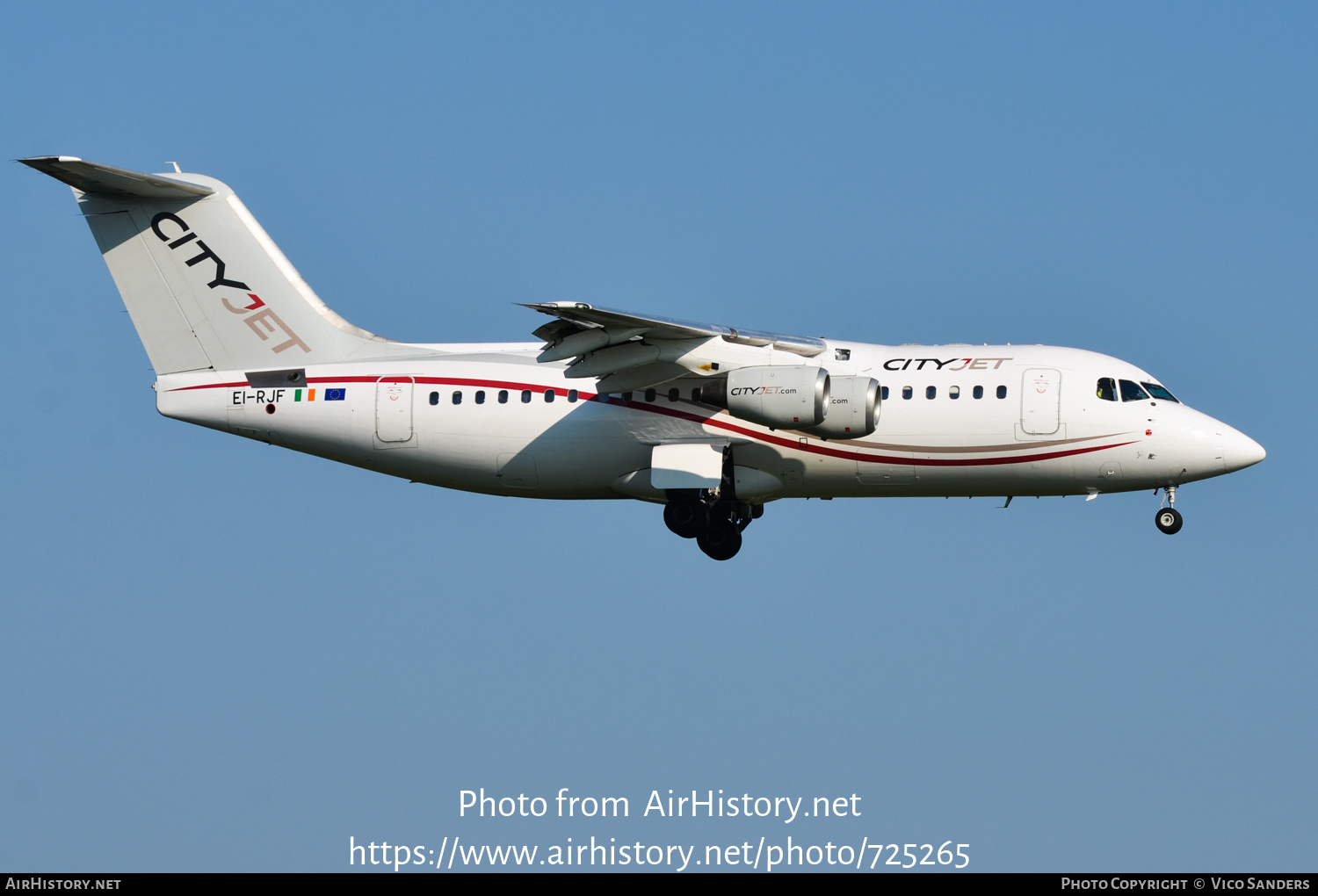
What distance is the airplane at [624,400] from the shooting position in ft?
63.1

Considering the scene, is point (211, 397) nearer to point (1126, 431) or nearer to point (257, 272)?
point (257, 272)

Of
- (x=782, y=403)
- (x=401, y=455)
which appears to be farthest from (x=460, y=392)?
(x=782, y=403)

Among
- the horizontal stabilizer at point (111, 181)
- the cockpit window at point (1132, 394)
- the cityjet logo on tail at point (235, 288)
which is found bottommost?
the cockpit window at point (1132, 394)

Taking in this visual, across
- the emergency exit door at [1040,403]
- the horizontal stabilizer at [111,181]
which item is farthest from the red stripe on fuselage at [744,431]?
the horizontal stabilizer at [111,181]

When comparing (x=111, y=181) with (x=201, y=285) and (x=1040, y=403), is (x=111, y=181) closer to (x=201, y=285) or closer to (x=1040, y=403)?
(x=201, y=285)

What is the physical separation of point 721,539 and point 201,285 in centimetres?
812

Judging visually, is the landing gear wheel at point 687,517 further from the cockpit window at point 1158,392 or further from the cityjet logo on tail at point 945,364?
the cockpit window at point 1158,392

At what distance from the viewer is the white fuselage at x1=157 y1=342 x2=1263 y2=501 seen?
758 inches

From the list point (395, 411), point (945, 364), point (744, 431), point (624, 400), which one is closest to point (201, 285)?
point (395, 411)

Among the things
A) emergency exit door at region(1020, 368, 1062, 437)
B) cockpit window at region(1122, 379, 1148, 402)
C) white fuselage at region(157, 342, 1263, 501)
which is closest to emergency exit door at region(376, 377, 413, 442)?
white fuselage at region(157, 342, 1263, 501)

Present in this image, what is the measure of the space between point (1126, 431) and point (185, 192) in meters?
13.1

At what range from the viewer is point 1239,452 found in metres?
19.1

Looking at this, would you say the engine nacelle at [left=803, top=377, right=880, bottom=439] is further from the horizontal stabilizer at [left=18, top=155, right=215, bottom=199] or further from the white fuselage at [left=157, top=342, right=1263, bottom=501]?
the horizontal stabilizer at [left=18, top=155, right=215, bottom=199]

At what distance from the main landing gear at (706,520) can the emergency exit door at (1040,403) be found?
3791 mm
